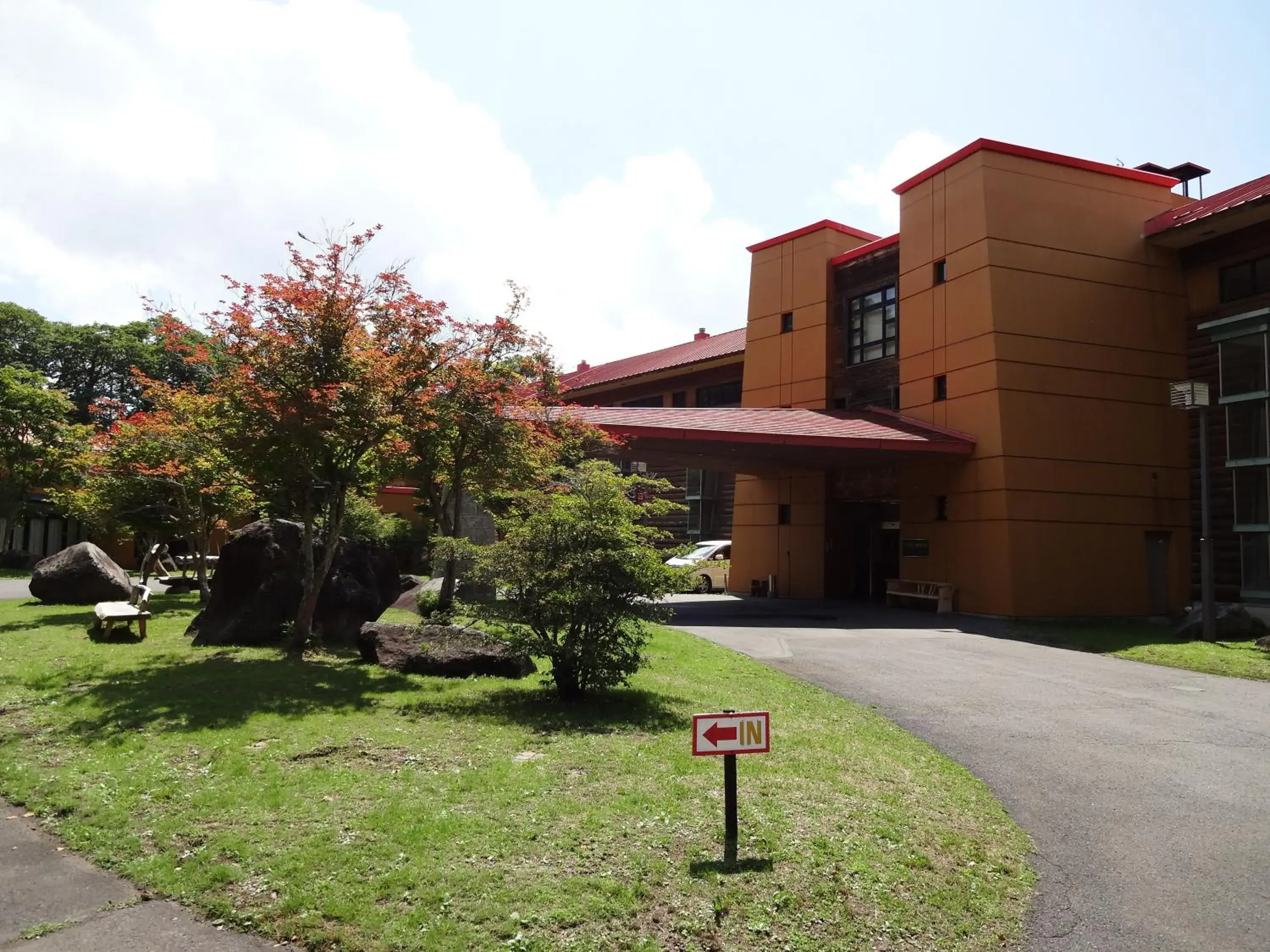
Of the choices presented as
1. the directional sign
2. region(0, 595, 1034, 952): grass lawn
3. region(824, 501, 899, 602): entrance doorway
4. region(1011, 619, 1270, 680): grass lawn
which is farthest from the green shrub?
the directional sign

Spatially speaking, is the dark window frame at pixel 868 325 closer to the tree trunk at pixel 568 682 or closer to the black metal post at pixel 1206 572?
the black metal post at pixel 1206 572

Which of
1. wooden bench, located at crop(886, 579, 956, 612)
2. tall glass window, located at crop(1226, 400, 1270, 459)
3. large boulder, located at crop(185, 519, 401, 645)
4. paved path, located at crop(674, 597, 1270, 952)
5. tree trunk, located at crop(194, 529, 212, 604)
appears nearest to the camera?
paved path, located at crop(674, 597, 1270, 952)

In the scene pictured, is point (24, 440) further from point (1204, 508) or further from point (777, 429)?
point (1204, 508)

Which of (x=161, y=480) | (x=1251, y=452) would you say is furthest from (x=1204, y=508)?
(x=161, y=480)

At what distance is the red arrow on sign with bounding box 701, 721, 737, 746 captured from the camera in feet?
16.3

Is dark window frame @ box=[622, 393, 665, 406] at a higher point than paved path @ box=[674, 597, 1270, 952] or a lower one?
higher

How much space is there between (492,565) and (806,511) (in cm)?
1965

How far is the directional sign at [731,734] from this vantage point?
195 inches

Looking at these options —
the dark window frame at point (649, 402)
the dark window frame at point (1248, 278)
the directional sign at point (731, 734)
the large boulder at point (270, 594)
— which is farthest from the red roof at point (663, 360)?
the directional sign at point (731, 734)

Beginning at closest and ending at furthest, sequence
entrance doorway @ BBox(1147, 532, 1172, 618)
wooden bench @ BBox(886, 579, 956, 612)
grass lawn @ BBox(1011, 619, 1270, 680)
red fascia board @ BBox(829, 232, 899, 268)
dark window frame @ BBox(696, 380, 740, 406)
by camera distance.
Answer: grass lawn @ BBox(1011, 619, 1270, 680) < wooden bench @ BBox(886, 579, 956, 612) < entrance doorway @ BBox(1147, 532, 1172, 618) < red fascia board @ BBox(829, 232, 899, 268) < dark window frame @ BBox(696, 380, 740, 406)

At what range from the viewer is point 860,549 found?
2797cm

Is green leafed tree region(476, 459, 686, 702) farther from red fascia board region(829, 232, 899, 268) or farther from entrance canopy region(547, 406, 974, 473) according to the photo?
red fascia board region(829, 232, 899, 268)

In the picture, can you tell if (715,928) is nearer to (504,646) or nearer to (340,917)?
(340,917)

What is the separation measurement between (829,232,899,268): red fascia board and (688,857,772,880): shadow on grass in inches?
901
